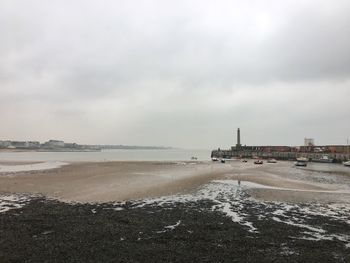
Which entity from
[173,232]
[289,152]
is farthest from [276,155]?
[173,232]

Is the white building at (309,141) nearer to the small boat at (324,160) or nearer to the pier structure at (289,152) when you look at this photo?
the pier structure at (289,152)

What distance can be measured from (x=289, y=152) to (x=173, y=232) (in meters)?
98.5

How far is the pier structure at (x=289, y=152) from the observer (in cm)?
9586

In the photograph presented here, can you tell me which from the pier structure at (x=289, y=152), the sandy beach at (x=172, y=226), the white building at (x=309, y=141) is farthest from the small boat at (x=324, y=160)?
the sandy beach at (x=172, y=226)

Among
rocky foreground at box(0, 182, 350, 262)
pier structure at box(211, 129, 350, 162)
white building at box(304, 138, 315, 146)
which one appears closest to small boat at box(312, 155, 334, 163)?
pier structure at box(211, 129, 350, 162)

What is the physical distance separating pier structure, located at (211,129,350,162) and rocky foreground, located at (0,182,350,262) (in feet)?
249

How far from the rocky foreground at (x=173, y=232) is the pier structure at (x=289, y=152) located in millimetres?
75846

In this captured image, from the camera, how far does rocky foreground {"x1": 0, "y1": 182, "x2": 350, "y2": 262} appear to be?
12.7 metres

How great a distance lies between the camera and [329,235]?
16.0 m

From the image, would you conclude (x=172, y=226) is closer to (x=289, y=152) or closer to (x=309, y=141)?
(x=289, y=152)

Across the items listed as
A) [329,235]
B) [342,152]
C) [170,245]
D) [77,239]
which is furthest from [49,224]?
[342,152]

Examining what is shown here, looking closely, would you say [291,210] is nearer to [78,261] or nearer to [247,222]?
[247,222]

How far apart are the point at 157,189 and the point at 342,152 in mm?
80588

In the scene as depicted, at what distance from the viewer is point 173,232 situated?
16.0 meters
